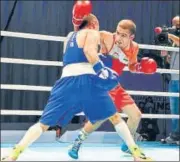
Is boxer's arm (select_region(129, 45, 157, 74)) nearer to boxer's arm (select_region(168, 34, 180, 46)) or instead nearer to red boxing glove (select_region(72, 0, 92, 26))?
red boxing glove (select_region(72, 0, 92, 26))

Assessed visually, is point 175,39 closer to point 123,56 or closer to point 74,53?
point 123,56

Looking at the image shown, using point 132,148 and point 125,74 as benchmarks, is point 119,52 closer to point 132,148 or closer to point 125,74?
point 132,148

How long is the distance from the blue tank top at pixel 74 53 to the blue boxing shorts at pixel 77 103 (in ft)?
0.32

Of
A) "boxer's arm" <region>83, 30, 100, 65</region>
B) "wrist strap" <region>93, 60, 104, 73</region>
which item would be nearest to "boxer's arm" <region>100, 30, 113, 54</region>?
"boxer's arm" <region>83, 30, 100, 65</region>

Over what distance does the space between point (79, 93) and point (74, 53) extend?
21 cm

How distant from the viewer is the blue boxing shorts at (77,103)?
6.90ft

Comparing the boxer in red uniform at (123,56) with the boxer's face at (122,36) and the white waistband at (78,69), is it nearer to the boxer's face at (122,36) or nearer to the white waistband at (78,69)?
the boxer's face at (122,36)

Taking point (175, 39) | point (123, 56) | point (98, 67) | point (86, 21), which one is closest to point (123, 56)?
point (123, 56)

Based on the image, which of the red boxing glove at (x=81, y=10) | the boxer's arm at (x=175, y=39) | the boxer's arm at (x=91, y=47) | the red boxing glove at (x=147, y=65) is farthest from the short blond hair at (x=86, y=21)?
the boxer's arm at (x=175, y=39)

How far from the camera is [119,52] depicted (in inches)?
96.2

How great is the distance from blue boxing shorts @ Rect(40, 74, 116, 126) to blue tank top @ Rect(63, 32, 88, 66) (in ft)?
0.32

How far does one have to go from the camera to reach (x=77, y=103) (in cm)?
212

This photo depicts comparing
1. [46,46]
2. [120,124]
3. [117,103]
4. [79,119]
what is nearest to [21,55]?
[46,46]

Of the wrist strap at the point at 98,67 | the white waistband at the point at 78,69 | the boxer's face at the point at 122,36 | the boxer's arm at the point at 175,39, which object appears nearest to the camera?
the wrist strap at the point at 98,67
